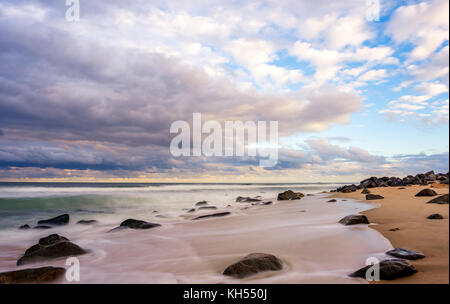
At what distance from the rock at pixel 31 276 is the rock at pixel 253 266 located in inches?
109

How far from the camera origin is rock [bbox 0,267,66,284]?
3.90 metres

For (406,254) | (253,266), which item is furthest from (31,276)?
(406,254)

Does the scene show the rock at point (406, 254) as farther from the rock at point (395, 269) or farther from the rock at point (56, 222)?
the rock at point (56, 222)

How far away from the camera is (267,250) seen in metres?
4.55

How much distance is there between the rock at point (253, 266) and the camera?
3428mm

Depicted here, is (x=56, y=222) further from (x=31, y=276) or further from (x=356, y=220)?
(x=356, y=220)

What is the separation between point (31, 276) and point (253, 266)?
345 centimetres

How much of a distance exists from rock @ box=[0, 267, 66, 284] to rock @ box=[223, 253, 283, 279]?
109 inches

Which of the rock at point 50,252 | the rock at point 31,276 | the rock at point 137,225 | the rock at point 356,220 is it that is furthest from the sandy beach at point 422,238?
the rock at point 137,225

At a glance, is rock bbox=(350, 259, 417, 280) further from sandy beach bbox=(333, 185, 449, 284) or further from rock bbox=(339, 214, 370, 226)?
rock bbox=(339, 214, 370, 226)

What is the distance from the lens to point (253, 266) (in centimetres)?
348
